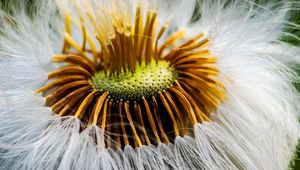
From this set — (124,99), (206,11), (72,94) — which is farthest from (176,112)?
(206,11)

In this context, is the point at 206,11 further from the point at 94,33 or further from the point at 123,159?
the point at 123,159

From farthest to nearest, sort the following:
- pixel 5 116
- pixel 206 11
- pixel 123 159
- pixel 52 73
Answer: pixel 206 11, pixel 52 73, pixel 5 116, pixel 123 159

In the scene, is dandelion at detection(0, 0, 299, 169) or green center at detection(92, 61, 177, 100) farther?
green center at detection(92, 61, 177, 100)

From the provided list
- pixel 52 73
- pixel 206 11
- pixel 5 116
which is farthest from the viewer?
pixel 206 11

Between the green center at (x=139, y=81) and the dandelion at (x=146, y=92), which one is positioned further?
the green center at (x=139, y=81)
